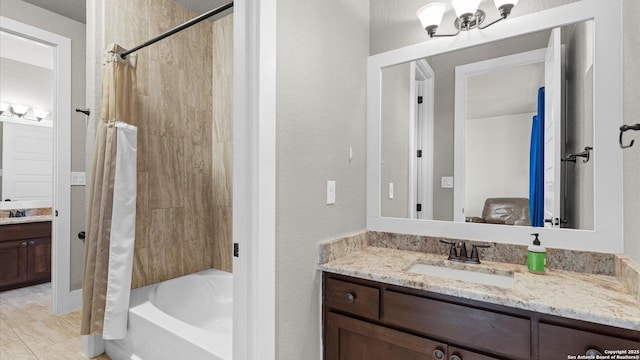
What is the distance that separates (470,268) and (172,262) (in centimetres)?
221

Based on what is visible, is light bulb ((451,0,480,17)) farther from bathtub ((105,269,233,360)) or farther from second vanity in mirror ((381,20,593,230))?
bathtub ((105,269,233,360))

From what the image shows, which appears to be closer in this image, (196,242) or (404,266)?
(404,266)

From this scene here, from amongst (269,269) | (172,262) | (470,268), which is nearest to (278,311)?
(269,269)

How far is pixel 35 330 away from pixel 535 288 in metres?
3.38

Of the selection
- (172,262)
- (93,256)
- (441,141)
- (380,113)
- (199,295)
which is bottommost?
(199,295)

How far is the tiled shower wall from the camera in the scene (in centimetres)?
224

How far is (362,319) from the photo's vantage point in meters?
1.29

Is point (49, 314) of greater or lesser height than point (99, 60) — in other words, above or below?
below

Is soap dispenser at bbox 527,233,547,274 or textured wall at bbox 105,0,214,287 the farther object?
textured wall at bbox 105,0,214,287

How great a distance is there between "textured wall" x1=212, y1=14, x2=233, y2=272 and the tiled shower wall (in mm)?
50

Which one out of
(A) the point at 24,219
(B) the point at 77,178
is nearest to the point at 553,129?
(B) the point at 77,178

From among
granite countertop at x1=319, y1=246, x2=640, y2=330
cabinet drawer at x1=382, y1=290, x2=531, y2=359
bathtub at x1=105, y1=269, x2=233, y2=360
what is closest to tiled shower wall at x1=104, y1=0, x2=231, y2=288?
bathtub at x1=105, y1=269, x2=233, y2=360

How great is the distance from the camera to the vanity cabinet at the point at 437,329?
0.90 m

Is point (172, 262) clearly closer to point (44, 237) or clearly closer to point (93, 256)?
point (93, 256)
